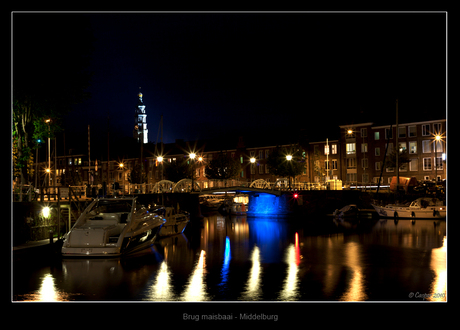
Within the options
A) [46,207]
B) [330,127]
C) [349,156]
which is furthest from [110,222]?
[330,127]

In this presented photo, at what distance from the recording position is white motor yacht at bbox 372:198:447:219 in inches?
2005

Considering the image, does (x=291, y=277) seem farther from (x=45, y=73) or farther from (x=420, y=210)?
(x=420, y=210)

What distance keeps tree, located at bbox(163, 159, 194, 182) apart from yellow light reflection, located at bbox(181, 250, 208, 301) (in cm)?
7414

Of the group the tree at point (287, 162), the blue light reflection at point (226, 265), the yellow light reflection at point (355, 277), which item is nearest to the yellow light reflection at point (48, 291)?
the blue light reflection at point (226, 265)

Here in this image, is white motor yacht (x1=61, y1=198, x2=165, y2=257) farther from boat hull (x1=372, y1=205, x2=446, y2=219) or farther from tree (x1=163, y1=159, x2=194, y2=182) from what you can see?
tree (x1=163, y1=159, x2=194, y2=182)

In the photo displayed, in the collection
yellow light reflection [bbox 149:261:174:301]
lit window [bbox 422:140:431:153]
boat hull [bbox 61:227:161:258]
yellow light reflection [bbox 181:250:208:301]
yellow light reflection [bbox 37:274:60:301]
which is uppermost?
lit window [bbox 422:140:431:153]

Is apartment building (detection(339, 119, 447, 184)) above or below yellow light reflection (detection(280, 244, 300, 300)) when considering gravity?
above

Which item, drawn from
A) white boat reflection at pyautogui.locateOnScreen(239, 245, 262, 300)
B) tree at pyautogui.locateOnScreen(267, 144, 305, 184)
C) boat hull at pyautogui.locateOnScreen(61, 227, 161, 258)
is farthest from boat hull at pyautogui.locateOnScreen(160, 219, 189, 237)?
tree at pyautogui.locateOnScreen(267, 144, 305, 184)

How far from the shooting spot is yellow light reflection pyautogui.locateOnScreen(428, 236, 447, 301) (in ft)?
45.7

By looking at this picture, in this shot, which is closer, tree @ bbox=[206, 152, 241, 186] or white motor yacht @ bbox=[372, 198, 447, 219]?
white motor yacht @ bbox=[372, 198, 447, 219]

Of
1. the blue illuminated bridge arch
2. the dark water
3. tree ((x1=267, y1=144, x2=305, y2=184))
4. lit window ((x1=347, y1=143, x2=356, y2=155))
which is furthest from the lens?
lit window ((x1=347, y1=143, x2=356, y2=155))

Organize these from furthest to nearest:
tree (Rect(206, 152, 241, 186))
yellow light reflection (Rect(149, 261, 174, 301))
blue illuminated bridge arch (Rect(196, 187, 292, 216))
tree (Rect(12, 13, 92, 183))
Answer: tree (Rect(206, 152, 241, 186)) → blue illuminated bridge arch (Rect(196, 187, 292, 216)) → tree (Rect(12, 13, 92, 183)) → yellow light reflection (Rect(149, 261, 174, 301))

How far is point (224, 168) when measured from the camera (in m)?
92.0
